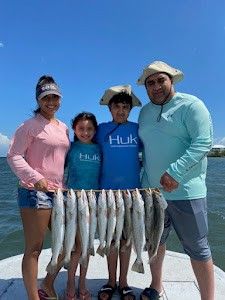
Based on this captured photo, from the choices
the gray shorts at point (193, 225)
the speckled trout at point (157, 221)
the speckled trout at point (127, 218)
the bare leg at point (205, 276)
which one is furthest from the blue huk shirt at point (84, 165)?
the bare leg at point (205, 276)

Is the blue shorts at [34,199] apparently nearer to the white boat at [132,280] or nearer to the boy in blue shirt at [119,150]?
the boy in blue shirt at [119,150]

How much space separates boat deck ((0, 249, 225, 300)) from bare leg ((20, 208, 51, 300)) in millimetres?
701

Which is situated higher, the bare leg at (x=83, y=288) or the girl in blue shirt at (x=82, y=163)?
the girl in blue shirt at (x=82, y=163)

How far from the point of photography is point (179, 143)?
4.27 metres

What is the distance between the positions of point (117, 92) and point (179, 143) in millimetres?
950

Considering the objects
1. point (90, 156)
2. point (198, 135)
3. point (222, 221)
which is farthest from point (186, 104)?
point (222, 221)

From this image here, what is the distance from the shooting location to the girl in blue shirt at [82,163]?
4512 millimetres

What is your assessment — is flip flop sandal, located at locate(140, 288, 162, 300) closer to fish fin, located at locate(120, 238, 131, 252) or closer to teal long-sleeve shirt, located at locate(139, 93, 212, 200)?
fish fin, located at locate(120, 238, 131, 252)

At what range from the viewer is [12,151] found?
13.5 ft

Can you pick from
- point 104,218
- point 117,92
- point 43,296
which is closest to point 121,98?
point 117,92

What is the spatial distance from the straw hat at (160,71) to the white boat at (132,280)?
2.59m

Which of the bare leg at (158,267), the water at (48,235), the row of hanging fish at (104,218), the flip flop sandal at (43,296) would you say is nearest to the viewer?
the row of hanging fish at (104,218)

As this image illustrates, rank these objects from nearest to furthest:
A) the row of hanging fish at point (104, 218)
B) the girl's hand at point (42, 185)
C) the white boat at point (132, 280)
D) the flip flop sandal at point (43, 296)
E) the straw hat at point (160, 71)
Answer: the girl's hand at point (42, 185) < the row of hanging fish at point (104, 218) < the straw hat at point (160, 71) < the flip flop sandal at point (43, 296) < the white boat at point (132, 280)

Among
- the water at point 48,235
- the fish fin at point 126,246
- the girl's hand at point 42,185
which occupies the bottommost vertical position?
the water at point 48,235
